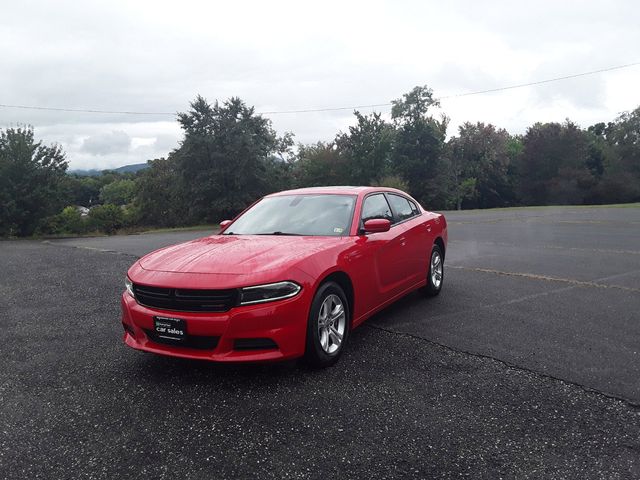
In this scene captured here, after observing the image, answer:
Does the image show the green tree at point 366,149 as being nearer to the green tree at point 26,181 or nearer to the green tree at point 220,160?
the green tree at point 220,160

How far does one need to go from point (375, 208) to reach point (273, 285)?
2.13m

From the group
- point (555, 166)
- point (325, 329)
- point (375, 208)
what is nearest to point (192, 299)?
point (325, 329)

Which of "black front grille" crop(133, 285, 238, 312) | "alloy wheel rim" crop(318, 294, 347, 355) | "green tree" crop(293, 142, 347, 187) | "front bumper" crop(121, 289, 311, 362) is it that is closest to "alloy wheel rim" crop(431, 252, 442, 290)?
"alloy wheel rim" crop(318, 294, 347, 355)

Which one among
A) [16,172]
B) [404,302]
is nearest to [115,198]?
[16,172]

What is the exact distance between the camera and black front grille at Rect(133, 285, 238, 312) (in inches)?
143

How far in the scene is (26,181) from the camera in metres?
20.6

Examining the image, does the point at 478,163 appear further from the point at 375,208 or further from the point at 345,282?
the point at 345,282

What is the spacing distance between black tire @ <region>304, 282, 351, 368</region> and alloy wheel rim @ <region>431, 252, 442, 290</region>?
2457mm

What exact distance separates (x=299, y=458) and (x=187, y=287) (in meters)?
1.52

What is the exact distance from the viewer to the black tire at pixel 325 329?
386 centimetres

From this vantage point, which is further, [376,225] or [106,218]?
[106,218]

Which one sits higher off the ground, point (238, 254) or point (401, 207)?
point (401, 207)

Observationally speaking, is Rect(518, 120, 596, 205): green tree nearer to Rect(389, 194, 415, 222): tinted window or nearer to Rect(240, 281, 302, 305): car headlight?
Rect(389, 194, 415, 222): tinted window

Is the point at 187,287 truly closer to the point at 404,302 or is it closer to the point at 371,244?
the point at 371,244
